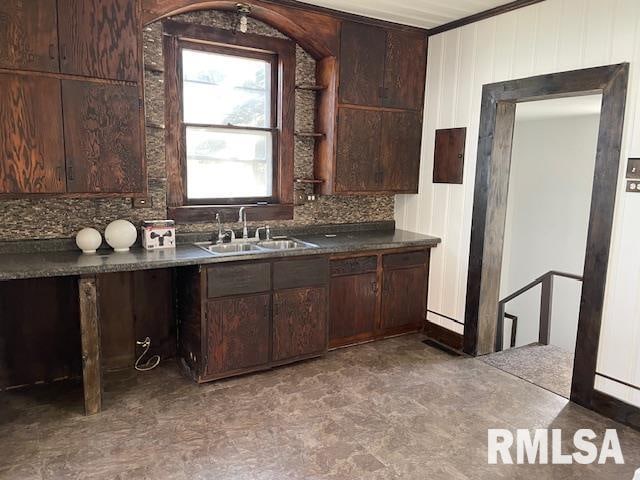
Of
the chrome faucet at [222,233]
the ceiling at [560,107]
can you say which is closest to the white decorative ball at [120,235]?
the chrome faucet at [222,233]

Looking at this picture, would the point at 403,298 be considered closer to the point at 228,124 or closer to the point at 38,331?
the point at 228,124

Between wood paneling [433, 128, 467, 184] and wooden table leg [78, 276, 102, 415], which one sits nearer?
wooden table leg [78, 276, 102, 415]

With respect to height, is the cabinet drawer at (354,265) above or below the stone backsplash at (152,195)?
below

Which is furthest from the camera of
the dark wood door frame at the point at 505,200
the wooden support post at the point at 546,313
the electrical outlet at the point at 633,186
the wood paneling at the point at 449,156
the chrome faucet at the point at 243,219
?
the wooden support post at the point at 546,313

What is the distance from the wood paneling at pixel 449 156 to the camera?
12.4 feet

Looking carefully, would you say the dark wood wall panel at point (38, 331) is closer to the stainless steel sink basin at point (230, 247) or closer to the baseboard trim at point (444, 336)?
the stainless steel sink basin at point (230, 247)

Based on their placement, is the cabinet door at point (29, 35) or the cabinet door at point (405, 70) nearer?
the cabinet door at point (29, 35)

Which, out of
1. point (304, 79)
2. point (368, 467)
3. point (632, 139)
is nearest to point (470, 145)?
point (632, 139)

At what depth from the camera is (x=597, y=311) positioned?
2.88m

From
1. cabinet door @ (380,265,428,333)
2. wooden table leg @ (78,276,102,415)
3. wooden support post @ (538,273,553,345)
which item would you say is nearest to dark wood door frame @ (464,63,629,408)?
cabinet door @ (380,265,428,333)

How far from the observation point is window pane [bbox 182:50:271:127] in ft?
11.3

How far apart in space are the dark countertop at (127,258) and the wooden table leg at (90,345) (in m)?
0.11

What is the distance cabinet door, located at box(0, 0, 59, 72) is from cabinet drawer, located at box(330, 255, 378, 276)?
7.47 ft

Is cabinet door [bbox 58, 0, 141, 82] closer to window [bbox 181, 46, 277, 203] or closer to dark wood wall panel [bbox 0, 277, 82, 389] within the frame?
window [bbox 181, 46, 277, 203]
